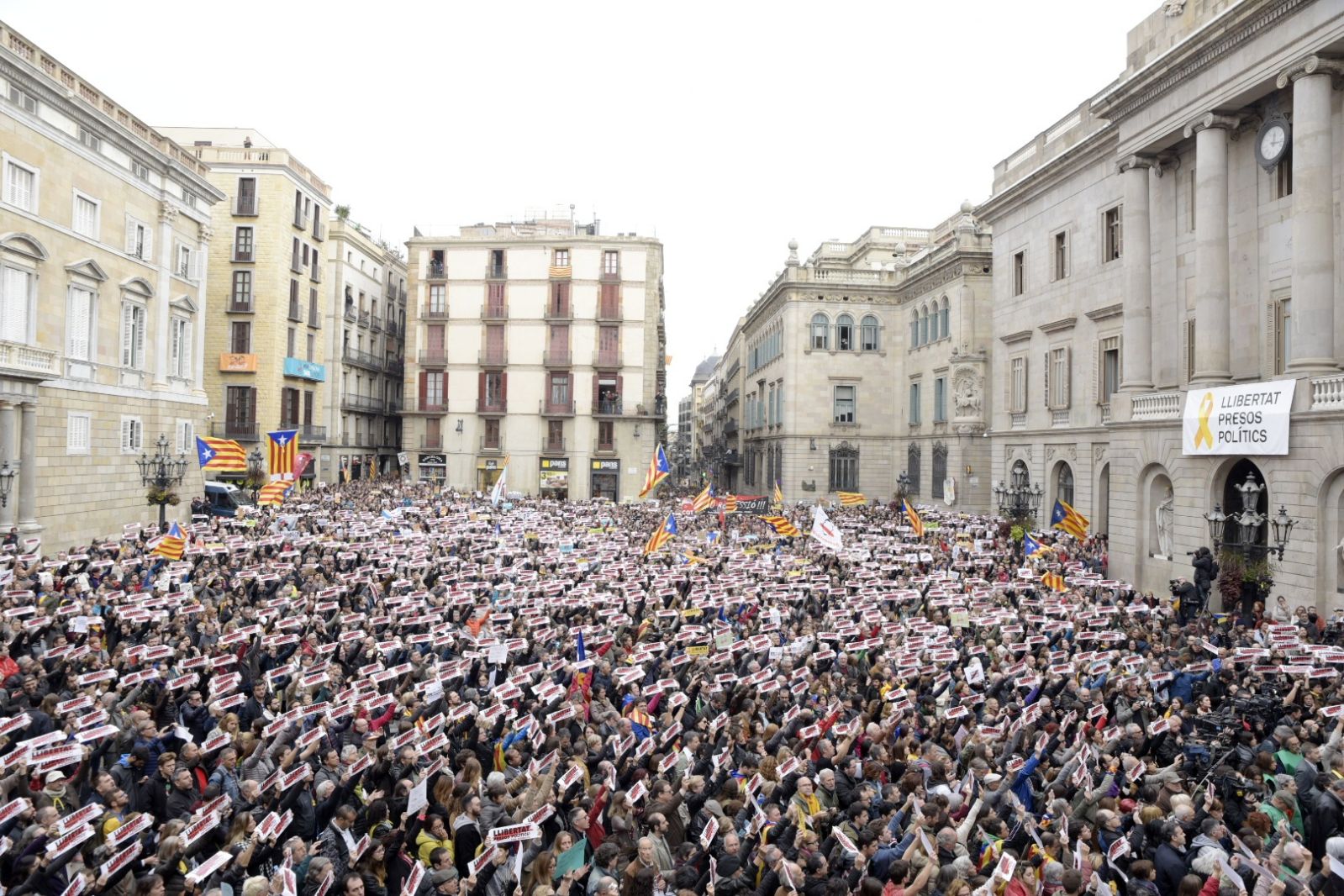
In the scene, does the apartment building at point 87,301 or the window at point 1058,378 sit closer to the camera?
the apartment building at point 87,301

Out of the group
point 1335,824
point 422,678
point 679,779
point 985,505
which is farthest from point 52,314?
point 985,505

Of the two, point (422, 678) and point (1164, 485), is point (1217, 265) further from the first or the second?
point (422, 678)

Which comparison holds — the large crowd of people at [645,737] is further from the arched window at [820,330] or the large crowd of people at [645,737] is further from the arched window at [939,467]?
the arched window at [820,330]

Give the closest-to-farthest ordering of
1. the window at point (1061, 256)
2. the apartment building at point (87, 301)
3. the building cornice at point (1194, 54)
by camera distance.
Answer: the building cornice at point (1194, 54) < the apartment building at point (87, 301) < the window at point (1061, 256)

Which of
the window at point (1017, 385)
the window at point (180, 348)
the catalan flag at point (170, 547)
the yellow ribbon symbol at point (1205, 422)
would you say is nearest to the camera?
the catalan flag at point (170, 547)

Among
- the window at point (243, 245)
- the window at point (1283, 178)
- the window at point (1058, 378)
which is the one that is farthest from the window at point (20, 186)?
the window at point (1058, 378)

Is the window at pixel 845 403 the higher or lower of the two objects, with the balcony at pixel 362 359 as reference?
lower

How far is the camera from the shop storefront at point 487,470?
5853 centimetres

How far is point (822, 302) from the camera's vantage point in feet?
177

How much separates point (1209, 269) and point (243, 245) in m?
45.0

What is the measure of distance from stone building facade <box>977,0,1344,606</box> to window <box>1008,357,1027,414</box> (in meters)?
4.49

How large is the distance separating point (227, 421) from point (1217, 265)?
4606 centimetres

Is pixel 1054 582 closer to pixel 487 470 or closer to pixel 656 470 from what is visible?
pixel 656 470

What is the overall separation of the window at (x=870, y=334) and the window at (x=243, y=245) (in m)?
33.9
